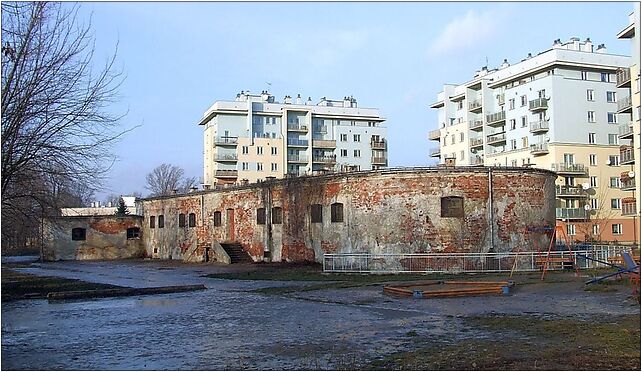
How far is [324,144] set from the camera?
8725cm

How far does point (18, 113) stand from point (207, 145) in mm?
78146

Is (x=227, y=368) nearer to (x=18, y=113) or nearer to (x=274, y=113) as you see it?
(x=18, y=113)

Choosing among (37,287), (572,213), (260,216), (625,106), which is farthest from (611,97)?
(37,287)

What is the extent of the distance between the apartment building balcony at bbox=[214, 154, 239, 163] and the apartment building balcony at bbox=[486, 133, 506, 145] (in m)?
31.7

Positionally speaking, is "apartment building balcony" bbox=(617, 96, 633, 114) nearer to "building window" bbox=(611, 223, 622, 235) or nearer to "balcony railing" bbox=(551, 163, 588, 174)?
"balcony railing" bbox=(551, 163, 588, 174)

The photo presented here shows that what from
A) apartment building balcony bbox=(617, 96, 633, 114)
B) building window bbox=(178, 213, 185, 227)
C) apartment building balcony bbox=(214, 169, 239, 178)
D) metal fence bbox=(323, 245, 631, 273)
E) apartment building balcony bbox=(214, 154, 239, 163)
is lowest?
metal fence bbox=(323, 245, 631, 273)

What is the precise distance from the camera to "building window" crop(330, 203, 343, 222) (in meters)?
30.9

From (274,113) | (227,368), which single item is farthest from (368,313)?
(274,113)

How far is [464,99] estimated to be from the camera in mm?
76562

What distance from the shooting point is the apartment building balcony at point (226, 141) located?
8356 centimetres

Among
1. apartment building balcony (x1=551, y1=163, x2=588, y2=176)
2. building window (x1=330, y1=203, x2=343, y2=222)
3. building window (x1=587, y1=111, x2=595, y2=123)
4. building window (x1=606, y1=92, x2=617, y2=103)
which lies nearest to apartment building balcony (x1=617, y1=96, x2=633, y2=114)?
building window (x1=587, y1=111, x2=595, y2=123)

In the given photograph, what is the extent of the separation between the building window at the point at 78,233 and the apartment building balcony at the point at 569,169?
4233cm

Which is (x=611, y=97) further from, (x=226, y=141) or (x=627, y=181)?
(x=226, y=141)

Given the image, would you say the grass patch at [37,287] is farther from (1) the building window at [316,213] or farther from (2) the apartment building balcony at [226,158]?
(2) the apartment building balcony at [226,158]
